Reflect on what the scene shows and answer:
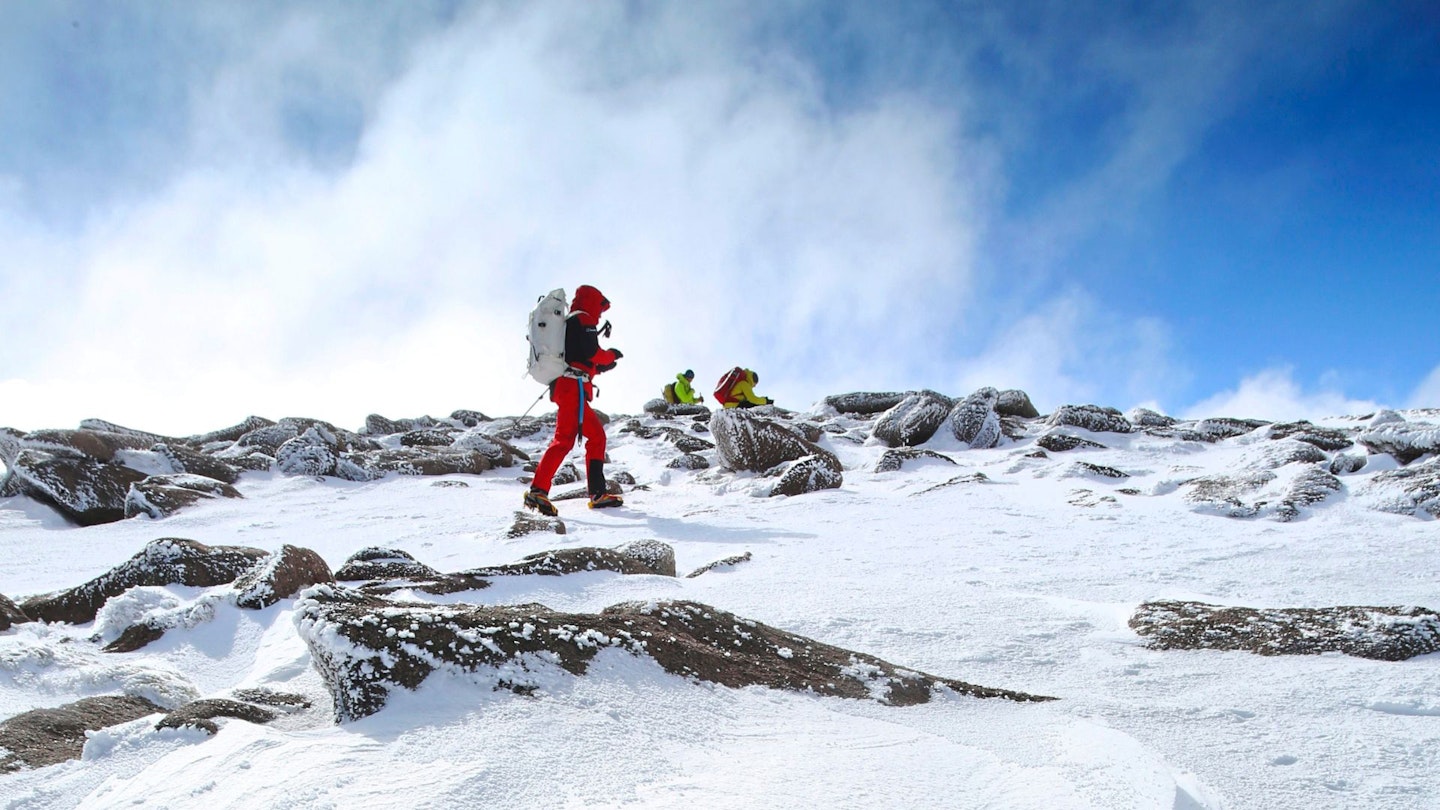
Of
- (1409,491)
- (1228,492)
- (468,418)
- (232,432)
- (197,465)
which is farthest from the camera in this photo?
(468,418)

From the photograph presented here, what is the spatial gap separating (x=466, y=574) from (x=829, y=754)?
1834 millimetres

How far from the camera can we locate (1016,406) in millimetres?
14086

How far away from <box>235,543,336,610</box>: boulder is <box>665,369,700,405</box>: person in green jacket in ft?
52.0

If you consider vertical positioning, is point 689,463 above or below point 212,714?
above

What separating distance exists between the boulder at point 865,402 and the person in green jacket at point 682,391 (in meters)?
4.42

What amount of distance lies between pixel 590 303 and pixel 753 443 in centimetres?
238

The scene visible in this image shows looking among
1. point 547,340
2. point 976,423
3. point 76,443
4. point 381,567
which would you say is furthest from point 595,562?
point 976,423

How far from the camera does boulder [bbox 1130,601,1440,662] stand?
89.7 inches

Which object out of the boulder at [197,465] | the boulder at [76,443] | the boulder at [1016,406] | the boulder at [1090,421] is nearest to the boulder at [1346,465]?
the boulder at [1090,421]

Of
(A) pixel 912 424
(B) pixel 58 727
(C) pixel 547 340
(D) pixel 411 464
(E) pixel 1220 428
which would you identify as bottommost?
(B) pixel 58 727

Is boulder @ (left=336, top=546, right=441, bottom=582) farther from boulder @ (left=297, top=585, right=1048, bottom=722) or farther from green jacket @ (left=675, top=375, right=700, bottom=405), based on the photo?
green jacket @ (left=675, top=375, right=700, bottom=405)

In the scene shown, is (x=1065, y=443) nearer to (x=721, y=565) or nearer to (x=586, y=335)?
(x=586, y=335)

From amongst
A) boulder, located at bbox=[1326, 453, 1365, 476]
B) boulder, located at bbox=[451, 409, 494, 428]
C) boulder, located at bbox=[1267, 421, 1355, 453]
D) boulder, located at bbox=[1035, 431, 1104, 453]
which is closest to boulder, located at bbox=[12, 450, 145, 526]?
boulder, located at bbox=[1035, 431, 1104, 453]

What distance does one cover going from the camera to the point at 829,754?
5.11ft
